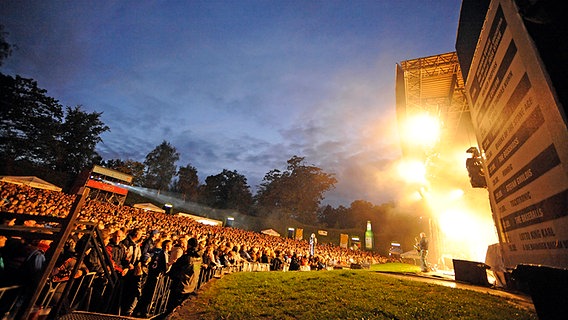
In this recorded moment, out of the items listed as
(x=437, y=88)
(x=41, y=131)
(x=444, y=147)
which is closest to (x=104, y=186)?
(x=41, y=131)

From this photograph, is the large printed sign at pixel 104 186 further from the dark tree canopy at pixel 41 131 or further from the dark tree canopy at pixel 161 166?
the dark tree canopy at pixel 161 166

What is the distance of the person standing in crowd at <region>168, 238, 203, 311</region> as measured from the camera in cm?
707

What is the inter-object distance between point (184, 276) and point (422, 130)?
689 inches

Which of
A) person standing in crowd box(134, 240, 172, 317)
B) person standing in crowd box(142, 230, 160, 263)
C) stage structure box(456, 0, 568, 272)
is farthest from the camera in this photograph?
person standing in crowd box(142, 230, 160, 263)

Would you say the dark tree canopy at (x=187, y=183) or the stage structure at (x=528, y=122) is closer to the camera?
the stage structure at (x=528, y=122)

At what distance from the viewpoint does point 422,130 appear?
17.0 m

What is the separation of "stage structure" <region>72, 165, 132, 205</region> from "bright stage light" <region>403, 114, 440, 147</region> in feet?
131

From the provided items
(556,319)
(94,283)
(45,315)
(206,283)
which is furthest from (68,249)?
(556,319)

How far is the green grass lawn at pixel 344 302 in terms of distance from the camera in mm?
5548

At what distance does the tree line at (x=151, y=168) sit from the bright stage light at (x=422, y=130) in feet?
150

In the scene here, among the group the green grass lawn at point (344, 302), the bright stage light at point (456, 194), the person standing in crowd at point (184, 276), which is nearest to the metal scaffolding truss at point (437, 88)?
the bright stage light at point (456, 194)

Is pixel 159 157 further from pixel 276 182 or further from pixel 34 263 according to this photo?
pixel 34 263

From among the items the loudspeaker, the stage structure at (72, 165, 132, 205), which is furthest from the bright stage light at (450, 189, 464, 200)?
the stage structure at (72, 165, 132, 205)

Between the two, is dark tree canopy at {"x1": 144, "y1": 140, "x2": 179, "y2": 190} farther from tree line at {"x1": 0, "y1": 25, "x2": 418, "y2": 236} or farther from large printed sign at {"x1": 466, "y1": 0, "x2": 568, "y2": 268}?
large printed sign at {"x1": 466, "y1": 0, "x2": 568, "y2": 268}
